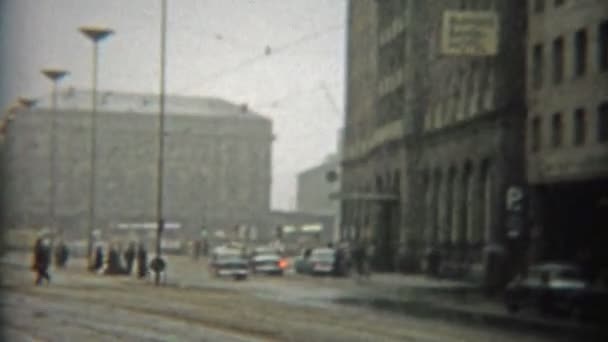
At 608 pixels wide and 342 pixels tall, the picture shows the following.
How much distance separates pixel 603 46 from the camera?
1444 inches

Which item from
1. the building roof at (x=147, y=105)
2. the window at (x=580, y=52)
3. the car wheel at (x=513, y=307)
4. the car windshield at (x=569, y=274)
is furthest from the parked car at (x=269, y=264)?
the building roof at (x=147, y=105)

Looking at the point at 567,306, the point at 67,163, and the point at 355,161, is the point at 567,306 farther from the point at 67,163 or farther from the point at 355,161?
the point at 67,163

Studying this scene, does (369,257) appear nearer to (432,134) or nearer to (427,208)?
(427,208)

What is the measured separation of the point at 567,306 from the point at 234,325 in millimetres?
11728

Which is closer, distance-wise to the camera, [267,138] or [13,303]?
[13,303]

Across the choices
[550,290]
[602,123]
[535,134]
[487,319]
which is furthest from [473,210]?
[487,319]

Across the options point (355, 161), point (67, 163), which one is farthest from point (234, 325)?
point (67, 163)

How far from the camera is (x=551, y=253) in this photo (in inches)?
1639

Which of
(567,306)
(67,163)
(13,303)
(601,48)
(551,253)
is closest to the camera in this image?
(13,303)

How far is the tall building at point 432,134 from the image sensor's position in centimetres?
4662

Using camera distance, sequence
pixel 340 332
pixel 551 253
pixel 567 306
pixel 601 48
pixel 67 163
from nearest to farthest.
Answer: pixel 340 332, pixel 567 306, pixel 601 48, pixel 551 253, pixel 67 163

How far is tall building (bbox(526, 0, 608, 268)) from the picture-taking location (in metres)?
37.0

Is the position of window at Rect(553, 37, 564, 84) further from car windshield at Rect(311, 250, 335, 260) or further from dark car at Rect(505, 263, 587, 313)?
car windshield at Rect(311, 250, 335, 260)

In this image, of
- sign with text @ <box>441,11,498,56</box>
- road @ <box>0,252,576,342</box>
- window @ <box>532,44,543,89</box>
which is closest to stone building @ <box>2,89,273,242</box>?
window @ <box>532,44,543,89</box>
